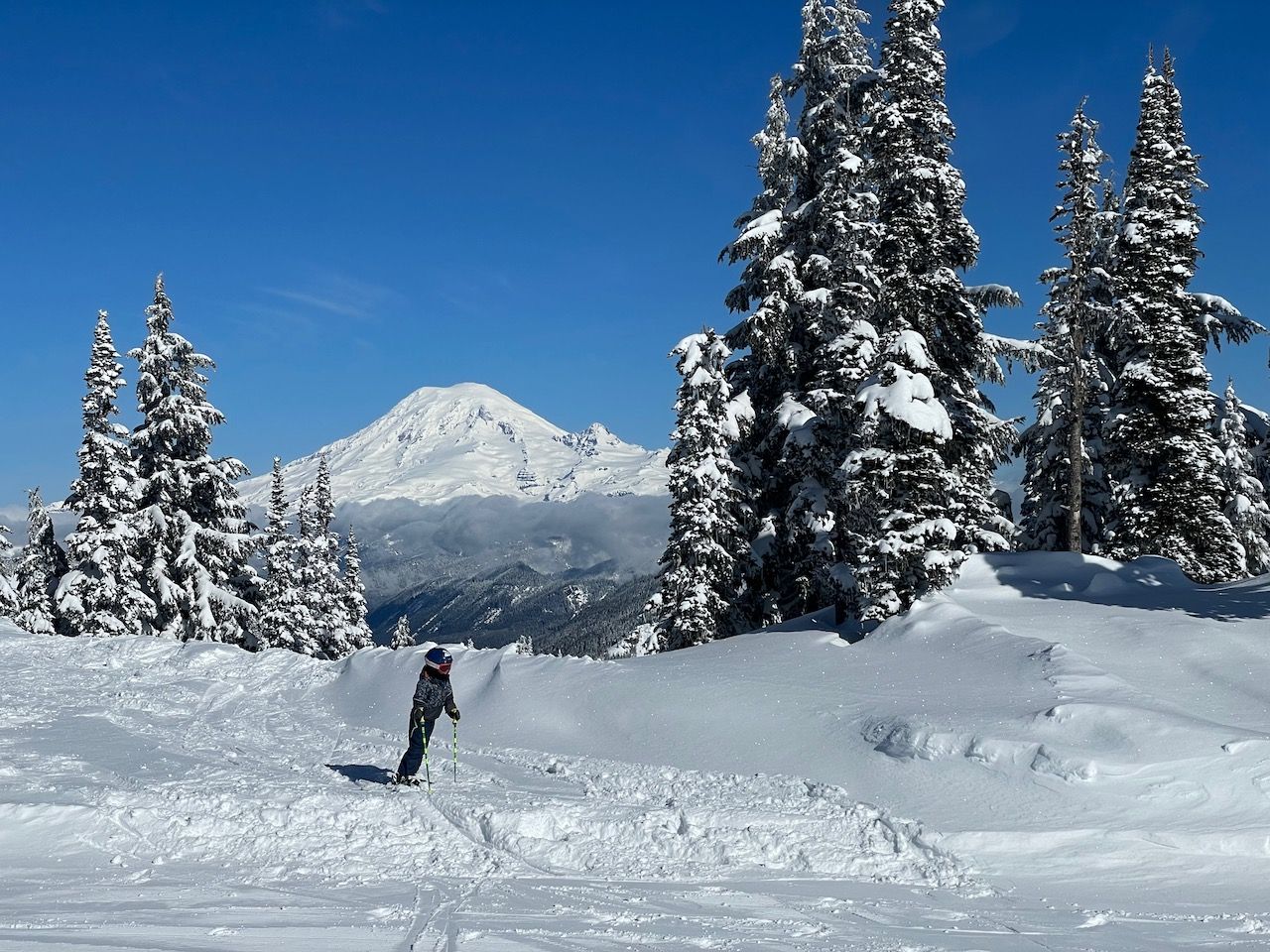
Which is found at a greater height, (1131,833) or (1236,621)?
(1236,621)

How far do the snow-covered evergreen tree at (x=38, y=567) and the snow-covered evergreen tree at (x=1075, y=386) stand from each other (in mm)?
36061

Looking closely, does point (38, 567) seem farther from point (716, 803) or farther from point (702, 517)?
point (716, 803)

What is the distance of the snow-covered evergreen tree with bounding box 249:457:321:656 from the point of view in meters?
39.0

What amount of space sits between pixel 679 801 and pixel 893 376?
11.7 metres

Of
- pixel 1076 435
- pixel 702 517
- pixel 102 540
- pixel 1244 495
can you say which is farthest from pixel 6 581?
pixel 1244 495

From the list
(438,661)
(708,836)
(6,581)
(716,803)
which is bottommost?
(708,836)

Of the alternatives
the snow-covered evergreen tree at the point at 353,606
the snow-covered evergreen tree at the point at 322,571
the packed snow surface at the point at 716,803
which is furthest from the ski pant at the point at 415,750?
the snow-covered evergreen tree at the point at 353,606

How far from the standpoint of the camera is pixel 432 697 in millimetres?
12445

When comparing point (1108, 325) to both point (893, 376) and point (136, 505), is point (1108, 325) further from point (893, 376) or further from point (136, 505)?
point (136, 505)

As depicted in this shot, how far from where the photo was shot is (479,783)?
485 inches

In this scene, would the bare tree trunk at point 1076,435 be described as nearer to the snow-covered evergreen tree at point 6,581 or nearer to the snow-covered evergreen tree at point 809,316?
the snow-covered evergreen tree at point 809,316

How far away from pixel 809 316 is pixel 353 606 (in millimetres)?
33986

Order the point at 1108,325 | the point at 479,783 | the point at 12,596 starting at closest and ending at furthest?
the point at 479,783
the point at 1108,325
the point at 12,596

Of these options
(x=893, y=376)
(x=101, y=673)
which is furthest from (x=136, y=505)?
(x=893, y=376)
